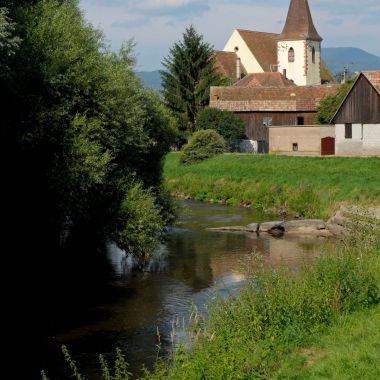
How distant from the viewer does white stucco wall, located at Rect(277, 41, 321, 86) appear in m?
99.2

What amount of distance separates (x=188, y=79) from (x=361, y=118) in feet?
72.9

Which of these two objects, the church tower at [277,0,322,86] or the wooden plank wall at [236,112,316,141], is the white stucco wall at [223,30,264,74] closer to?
the church tower at [277,0,322,86]

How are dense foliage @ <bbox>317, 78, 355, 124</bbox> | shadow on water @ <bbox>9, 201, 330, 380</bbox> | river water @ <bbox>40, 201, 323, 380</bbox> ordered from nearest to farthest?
1. river water @ <bbox>40, 201, 323, 380</bbox>
2. shadow on water @ <bbox>9, 201, 330, 380</bbox>
3. dense foliage @ <bbox>317, 78, 355, 124</bbox>

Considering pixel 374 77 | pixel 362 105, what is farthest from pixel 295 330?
pixel 374 77

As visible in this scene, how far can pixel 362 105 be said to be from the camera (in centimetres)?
5212

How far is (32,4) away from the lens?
2448cm

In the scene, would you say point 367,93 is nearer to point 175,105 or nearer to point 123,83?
point 175,105

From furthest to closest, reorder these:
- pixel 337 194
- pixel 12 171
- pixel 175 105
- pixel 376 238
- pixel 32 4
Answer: pixel 175 105 < pixel 337 194 < pixel 32 4 < pixel 12 171 < pixel 376 238

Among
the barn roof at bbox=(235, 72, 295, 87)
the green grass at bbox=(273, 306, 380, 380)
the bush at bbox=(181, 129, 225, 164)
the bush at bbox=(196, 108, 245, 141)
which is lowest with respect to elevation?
the green grass at bbox=(273, 306, 380, 380)

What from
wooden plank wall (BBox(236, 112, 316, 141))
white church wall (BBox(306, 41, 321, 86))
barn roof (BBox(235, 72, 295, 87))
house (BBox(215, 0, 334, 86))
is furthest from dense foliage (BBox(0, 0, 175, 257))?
white church wall (BBox(306, 41, 321, 86))

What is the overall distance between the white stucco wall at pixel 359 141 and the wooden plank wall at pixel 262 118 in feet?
40.4

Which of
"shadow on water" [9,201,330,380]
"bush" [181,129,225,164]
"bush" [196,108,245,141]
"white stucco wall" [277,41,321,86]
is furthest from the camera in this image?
"white stucco wall" [277,41,321,86]

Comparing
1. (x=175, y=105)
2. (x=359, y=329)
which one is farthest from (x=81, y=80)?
(x=175, y=105)

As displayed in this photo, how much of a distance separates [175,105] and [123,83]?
44208mm
